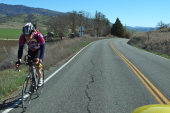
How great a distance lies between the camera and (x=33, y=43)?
565 cm

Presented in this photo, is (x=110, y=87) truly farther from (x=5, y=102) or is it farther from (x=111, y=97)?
(x=5, y=102)

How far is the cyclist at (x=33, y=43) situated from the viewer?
525cm

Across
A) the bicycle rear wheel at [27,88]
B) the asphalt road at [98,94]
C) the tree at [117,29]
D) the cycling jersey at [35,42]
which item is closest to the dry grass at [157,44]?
the asphalt road at [98,94]

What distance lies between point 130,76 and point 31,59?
16.6ft

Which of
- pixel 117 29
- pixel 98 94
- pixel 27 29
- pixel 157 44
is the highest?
pixel 117 29

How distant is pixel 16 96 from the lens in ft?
20.5

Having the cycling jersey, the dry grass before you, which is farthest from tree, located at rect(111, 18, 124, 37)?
the cycling jersey

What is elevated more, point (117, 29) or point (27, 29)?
point (117, 29)

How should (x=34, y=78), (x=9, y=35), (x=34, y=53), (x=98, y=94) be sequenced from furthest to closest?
(x=9, y=35)
(x=98, y=94)
(x=34, y=53)
(x=34, y=78)

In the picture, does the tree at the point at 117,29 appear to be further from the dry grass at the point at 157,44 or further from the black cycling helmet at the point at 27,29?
the black cycling helmet at the point at 27,29

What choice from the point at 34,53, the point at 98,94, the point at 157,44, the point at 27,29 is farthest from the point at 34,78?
the point at 157,44

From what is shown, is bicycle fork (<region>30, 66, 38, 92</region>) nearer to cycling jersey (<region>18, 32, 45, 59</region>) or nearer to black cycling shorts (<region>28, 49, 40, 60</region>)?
cycling jersey (<region>18, 32, 45, 59</region>)

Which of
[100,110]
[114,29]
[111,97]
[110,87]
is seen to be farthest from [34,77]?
[114,29]

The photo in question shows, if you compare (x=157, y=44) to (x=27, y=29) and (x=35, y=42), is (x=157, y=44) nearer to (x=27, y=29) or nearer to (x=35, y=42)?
(x=35, y=42)
